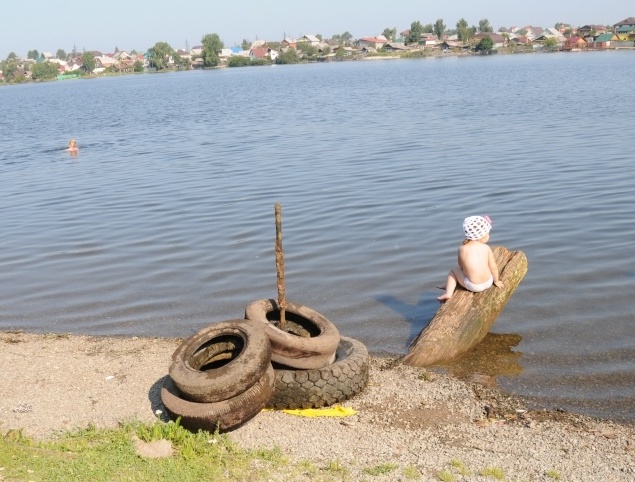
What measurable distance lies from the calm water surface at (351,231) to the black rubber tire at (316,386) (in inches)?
79.1

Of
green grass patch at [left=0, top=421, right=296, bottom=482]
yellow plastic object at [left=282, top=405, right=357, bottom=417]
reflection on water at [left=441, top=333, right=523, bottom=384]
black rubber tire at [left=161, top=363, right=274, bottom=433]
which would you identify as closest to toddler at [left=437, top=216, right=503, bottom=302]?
reflection on water at [left=441, top=333, right=523, bottom=384]

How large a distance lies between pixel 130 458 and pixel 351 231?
10348 millimetres

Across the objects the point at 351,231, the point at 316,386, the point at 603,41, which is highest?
the point at 603,41

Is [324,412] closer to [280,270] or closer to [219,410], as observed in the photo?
[219,410]

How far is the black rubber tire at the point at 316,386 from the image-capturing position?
816 cm

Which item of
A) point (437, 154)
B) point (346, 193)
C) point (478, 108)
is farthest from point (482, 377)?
point (478, 108)

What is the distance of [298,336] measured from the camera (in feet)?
28.5

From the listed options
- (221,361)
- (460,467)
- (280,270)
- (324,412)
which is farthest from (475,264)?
(460,467)

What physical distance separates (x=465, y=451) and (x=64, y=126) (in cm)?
4632

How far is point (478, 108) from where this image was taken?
4197 centimetres

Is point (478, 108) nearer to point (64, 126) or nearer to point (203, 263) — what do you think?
point (64, 126)

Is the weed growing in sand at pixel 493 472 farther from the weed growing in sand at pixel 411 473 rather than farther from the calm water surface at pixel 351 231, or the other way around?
the calm water surface at pixel 351 231

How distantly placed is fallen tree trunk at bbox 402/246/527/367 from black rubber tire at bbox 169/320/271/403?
2398 millimetres

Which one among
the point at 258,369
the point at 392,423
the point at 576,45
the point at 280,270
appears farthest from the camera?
the point at 576,45
